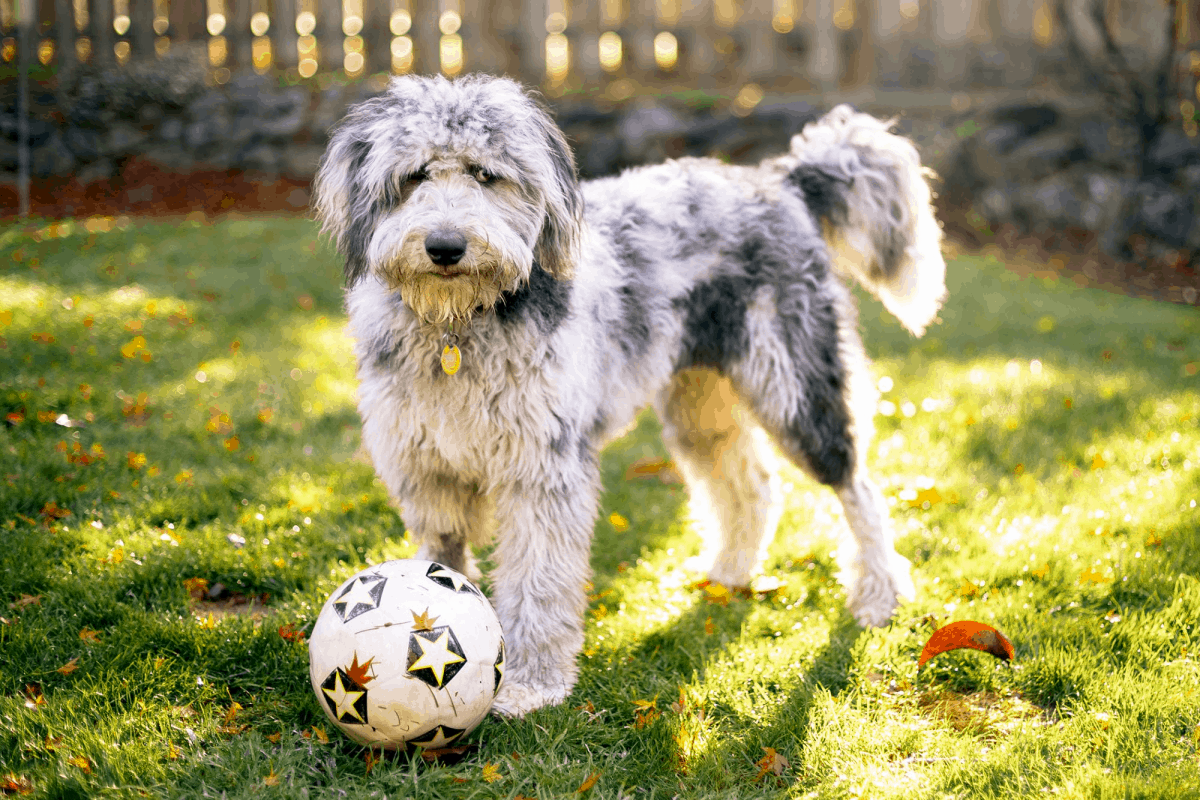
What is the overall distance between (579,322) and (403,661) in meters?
1.34

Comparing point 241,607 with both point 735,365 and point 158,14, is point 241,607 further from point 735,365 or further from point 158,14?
point 158,14

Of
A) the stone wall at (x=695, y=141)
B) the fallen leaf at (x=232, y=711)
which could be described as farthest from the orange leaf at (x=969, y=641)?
the stone wall at (x=695, y=141)

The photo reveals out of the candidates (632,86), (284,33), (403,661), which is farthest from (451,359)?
(284,33)

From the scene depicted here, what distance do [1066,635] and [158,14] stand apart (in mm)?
13063

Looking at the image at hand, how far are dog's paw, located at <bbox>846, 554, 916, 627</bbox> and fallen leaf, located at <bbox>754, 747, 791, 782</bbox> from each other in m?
1.08

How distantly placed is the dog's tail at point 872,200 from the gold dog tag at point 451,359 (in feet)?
6.46

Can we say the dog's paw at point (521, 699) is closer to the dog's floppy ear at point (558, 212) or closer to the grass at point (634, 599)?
the grass at point (634, 599)

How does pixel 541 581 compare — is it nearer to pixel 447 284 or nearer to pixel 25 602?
pixel 447 284

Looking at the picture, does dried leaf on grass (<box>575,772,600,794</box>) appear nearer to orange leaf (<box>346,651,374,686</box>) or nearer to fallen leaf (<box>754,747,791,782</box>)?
fallen leaf (<box>754,747,791,782</box>)

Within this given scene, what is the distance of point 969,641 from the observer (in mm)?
3590

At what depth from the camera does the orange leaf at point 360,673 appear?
9.18 feet

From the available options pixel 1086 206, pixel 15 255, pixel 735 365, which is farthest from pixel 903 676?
pixel 1086 206

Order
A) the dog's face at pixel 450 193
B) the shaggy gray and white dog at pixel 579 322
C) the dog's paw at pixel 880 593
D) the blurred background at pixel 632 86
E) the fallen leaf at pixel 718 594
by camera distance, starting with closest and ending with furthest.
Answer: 1. the dog's face at pixel 450 193
2. the shaggy gray and white dog at pixel 579 322
3. the dog's paw at pixel 880 593
4. the fallen leaf at pixel 718 594
5. the blurred background at pixel 632 86

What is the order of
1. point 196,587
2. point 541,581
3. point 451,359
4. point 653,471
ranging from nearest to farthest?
point 451,359 < point 541,581 < point 196,587 < point 653,471
